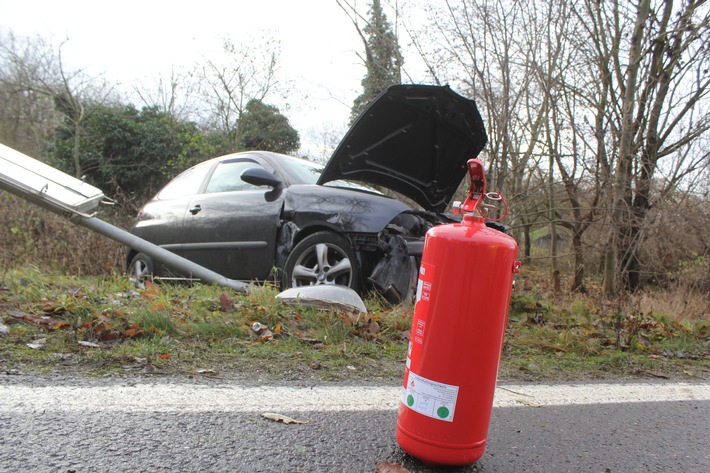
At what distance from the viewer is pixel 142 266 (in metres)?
6.41

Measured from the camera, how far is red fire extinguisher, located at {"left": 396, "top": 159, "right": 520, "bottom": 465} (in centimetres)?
166

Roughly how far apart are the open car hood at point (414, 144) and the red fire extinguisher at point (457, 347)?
2658 millimetres

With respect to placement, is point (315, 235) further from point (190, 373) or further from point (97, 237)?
point (97, 237)

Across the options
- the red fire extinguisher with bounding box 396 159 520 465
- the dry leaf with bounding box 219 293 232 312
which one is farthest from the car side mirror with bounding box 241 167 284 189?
the red fire extinguisher with bounding box 396 159 520 465

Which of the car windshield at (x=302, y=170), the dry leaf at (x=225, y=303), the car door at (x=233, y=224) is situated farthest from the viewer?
the car windshield at (x=302, y=170)

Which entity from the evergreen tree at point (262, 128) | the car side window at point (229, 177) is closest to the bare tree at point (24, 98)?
the evergreen tree at point (262, 128)

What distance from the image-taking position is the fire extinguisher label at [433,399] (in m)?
1.66

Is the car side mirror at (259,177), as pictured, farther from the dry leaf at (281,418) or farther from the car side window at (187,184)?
the dry leaf at (281,418)

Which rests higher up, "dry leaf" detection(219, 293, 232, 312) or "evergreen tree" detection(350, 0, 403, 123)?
"evergreen tree" detection(350, 0, 403, 123)

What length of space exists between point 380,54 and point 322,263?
6.97m

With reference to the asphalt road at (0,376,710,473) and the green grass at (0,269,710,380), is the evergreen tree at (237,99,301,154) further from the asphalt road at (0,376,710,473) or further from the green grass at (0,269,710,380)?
the asphalt road at (0,376,710,473)

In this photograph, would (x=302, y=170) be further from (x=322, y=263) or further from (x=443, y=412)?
(x=443, y=412)

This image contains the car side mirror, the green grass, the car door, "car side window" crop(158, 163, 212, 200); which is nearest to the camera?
the green grass

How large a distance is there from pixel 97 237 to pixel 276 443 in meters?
6.13
